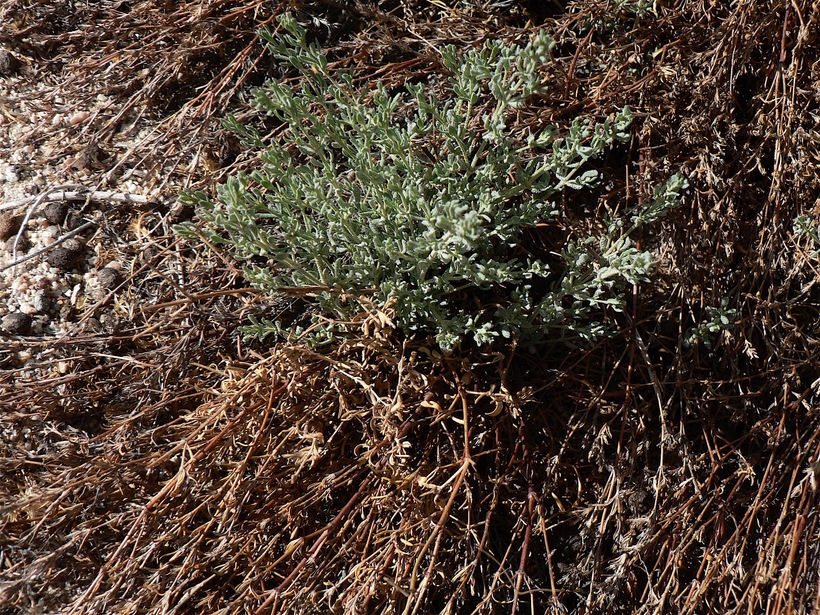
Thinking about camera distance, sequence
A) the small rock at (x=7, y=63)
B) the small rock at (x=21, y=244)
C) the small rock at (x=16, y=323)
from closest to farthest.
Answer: the small rock at (x=16, y=323)
the small rock at (x=21, y=244)
the small rock at (x=7, y=63)

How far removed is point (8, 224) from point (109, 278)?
1.34 ft

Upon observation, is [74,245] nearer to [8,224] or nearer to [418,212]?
[8,224]

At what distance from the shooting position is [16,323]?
2.26 metres

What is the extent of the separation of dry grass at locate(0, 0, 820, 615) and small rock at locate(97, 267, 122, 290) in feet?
0.28

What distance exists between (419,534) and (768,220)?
1385 millimetres

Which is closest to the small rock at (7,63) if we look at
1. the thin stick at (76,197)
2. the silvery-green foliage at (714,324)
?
the thin stick at (76,197)

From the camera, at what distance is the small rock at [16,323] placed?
2258 millimetres

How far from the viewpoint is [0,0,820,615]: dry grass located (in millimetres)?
1873

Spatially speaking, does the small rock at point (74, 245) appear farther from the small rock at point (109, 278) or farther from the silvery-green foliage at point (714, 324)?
the silvery-green foliage at point (714, 324)

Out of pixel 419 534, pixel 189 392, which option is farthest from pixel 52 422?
pixel 419 534

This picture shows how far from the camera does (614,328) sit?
2070 mm

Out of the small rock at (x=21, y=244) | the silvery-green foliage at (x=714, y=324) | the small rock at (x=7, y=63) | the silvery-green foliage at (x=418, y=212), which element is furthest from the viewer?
the small rock at (x=7, y=63)

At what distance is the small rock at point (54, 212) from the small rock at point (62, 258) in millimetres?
109

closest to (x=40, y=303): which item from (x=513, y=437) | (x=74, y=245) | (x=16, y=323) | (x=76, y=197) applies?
(x=16, y=323)
